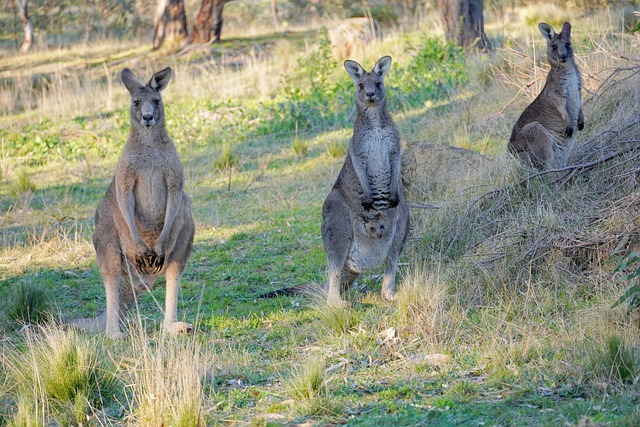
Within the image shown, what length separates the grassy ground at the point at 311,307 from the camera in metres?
4.28

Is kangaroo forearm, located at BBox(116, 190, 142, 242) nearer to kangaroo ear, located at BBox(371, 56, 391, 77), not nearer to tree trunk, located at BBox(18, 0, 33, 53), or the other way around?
kangaroo ear, located at BBox(371, 56, 391, 77)

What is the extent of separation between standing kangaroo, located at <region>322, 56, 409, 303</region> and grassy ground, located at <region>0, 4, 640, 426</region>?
0.89ft

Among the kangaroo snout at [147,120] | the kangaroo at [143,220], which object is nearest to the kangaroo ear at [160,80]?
the kangaroo at [143,220]

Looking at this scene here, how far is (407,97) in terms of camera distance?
523 inches

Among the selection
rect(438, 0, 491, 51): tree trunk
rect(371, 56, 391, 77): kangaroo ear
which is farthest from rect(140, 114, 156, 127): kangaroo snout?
rect(438, 0, 491, 51): tree trunk

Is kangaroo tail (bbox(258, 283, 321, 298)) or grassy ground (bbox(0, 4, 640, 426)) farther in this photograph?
kangaroo tail (bbox(258, 283, 321, 298))

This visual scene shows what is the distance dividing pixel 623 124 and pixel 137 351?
437cm

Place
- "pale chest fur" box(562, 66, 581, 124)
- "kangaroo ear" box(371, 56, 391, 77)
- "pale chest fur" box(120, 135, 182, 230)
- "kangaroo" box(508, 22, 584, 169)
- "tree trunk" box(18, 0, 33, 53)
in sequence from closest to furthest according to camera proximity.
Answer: "pale chest fur" box(120, 135, 182, 230) → "kangaroo ear" box(371, 56, 391, 77) → "kangaroo" box(508, 22, 584, 169) → "pale chest fur" box(562, 66, 581, 124) → "tree trunk" box(18, 0, 33, 53)

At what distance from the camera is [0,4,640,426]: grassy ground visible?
4281mm

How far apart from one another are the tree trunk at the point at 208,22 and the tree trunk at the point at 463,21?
9022mm

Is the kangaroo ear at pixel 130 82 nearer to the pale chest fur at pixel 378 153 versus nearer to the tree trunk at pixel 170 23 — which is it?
the pale chest fur at pixel 378 153

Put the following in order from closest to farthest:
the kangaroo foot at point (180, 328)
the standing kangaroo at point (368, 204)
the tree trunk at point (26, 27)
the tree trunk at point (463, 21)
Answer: the kangaroo foot at point (180, 328) < the standing kangaroo at point (368, 204) < the tree trunk at point (463, 21) < the tree trunk at point (26, 27)

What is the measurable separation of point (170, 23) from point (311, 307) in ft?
58.4

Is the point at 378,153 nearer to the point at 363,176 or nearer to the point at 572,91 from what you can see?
the point at 363,176
